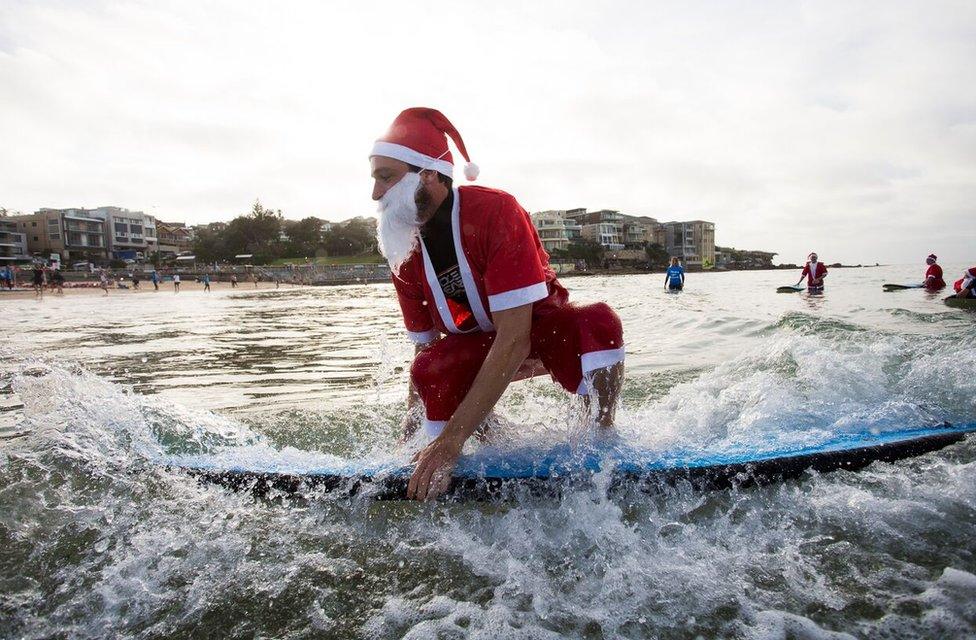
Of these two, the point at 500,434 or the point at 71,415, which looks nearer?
the point at 500,434

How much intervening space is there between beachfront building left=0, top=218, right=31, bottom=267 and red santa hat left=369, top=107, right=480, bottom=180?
318ft

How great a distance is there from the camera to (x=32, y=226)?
82.1 meters

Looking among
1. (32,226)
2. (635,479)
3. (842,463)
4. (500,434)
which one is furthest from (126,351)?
(32,226)

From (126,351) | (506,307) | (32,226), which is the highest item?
(32,226)

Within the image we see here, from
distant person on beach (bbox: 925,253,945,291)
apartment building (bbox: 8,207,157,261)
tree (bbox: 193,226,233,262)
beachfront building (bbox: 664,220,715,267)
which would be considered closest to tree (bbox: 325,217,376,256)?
tree (bbox: 193,226,233,262)

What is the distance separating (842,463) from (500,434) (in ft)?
5.24

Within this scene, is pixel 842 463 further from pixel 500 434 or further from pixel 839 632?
pixel 500 434

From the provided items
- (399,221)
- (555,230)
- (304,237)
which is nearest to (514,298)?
(399,221)

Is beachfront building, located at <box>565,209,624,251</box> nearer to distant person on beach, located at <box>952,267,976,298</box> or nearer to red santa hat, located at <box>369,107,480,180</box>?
distant person on beach, located at <box>952,267,976,298</box>

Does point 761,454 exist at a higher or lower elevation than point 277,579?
higher

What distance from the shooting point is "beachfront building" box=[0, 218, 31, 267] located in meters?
76.8

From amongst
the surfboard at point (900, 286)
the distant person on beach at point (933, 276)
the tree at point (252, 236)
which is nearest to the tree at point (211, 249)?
the tree at point (252, 236)

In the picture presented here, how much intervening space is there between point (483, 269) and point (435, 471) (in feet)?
2.95

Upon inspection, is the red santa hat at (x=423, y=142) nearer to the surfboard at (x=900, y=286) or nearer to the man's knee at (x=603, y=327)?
the man's knee at (x=603, y=327)
